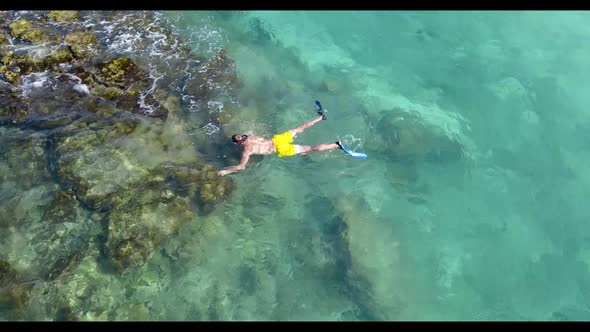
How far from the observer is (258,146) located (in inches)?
484

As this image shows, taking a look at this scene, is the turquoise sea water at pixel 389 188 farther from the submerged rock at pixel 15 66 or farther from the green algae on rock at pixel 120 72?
the submerged rock at pixel 15 66

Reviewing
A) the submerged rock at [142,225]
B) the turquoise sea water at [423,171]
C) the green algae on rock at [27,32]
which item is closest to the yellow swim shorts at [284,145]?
the turquoise sea water at [423,171]

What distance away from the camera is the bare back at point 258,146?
12.1 m

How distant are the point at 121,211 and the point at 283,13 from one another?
1148cm

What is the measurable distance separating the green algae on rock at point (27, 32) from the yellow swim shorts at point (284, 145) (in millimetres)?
9398

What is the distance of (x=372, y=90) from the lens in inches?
615

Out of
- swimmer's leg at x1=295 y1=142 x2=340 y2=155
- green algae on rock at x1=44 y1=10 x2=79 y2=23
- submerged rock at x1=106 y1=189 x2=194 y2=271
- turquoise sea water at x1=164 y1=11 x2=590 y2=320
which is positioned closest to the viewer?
submerged rock at x1=106 y1=189 x2=194 y2=271

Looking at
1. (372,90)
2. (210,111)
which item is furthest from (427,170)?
(210,111)

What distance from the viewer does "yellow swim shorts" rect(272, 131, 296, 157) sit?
12.1 meters

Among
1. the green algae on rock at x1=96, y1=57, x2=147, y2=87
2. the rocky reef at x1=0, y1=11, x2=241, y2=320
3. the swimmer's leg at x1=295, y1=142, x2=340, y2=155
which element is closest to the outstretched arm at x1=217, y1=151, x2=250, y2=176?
the rocky reef at x1=0, y1=11, x2=241, y2=320

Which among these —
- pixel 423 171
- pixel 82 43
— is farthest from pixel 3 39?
pixel 423 171

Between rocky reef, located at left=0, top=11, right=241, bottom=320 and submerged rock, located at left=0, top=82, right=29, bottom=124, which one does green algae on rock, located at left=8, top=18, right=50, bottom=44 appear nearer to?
rocky reef, located at left=0, top=11, right=241, bottom=320

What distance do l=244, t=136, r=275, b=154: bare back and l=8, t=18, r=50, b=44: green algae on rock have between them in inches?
344

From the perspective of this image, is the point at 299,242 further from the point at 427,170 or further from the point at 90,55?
the point at 90,55
